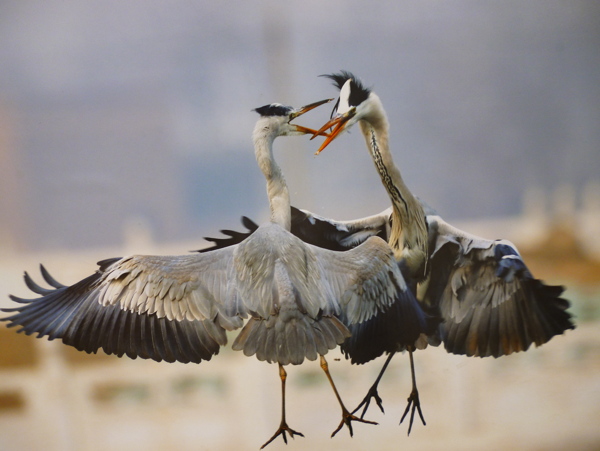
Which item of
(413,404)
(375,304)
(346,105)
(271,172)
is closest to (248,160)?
(271,172)

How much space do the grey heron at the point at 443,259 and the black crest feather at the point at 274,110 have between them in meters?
0.14

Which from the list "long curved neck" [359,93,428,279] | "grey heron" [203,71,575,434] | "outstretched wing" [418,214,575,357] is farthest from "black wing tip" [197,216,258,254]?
"outstretched wing" [418,214,575,357]

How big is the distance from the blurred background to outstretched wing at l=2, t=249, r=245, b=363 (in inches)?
5.0

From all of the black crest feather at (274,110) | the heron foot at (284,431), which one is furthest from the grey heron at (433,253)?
the heron foot at (284,431)

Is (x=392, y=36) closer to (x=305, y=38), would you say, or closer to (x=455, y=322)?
(x=305, y=38)

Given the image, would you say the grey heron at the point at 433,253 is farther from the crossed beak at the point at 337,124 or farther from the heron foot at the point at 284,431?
the heron foot at the point at 284,431

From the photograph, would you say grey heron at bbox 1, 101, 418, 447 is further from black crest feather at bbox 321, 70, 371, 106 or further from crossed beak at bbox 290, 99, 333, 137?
black crest feather at bbox 321, 70, 371, 106

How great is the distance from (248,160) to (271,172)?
9cm

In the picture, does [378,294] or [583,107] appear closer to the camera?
[378,294]

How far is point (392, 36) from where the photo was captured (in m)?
2.25

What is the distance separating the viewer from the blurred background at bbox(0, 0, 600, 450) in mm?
2219

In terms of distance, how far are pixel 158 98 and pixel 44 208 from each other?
0.49 meters

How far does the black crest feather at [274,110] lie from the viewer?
2191 mm

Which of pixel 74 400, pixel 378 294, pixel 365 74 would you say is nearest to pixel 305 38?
pixel 365 74
